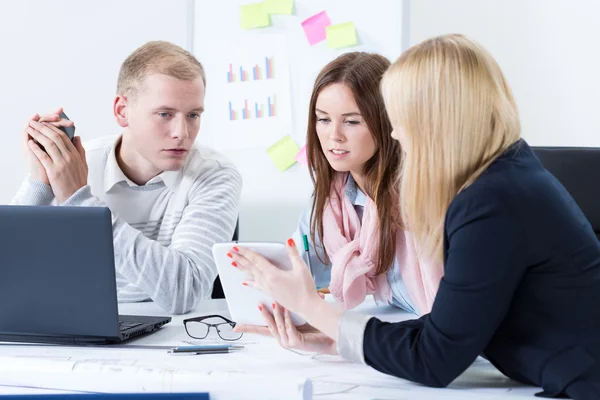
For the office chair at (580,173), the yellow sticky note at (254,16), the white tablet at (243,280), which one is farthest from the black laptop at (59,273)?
the yellow sticky note at (254,16)

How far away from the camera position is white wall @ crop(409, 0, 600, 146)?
2654 millimetres

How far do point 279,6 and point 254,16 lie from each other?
0.11 metres

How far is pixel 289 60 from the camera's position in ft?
9.10

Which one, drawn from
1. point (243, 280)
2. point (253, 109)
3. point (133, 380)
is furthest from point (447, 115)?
point (253, 109)

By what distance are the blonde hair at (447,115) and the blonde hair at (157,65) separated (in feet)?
2.79

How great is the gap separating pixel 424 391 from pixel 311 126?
88cm

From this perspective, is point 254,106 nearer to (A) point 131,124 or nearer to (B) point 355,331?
(A) point 131,124

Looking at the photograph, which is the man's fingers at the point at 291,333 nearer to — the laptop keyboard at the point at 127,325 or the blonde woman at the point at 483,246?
the blonde woman at the point at 483,246

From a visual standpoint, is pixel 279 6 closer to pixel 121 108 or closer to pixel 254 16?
pixel 254 16

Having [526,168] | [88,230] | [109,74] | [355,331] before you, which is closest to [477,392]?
[355,331]

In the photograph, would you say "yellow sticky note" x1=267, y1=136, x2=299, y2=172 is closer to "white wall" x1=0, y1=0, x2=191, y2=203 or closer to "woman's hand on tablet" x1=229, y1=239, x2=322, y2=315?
"white wall" x1=0, y1=0, x2=191, y2=203

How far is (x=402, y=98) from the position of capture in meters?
1.06

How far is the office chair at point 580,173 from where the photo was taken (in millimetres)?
1802

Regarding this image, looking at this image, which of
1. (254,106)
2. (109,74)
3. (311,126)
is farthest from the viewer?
(109,74)
